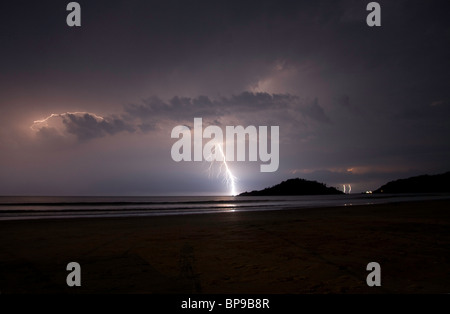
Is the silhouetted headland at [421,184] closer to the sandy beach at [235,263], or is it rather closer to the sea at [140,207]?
the sea at [140,207]

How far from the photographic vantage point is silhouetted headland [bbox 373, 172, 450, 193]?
14025 centimetres

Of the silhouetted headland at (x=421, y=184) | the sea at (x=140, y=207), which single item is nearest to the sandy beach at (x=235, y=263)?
the sea at (x=140, y=207)

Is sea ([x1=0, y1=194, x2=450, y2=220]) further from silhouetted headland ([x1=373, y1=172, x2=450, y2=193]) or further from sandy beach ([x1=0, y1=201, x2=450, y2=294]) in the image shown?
silhouetted headland ([x1=373, y1=172, x2=450, y2=193])

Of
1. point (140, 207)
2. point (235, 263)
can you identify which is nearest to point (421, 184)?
point (140, 207)

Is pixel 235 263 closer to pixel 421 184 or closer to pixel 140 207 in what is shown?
pixel 140 207

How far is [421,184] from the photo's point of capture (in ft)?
499

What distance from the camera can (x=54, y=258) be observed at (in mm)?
7086
